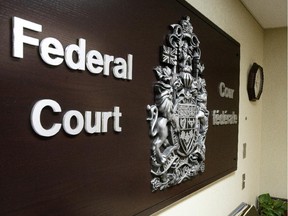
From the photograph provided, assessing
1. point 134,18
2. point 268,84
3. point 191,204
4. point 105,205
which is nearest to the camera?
point 105,205

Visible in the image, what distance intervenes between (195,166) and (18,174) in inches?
45.0

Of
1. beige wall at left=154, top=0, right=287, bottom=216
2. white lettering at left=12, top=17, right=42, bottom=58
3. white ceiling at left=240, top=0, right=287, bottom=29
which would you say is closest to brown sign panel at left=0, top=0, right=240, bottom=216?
white lettering at left=12, top=17, right=42, bottom=58

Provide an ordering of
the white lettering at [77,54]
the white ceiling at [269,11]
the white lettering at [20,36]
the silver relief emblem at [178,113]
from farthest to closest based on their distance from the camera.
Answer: the white ceiling at [269,11] → the silver relief emblem at [178,113] → the white lettering at [77,54] → the white lettering at [20,36]

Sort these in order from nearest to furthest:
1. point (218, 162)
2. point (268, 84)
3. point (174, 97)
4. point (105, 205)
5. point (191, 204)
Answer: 1. point (105, 205)
2. point (174, 97)
3. point (191, 204)
4. point (218, 162)
5. point (268, 84)

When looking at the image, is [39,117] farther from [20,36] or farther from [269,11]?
[269,11]

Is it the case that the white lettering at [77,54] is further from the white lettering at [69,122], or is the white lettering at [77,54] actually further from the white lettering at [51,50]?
the white lettering at [69,122]

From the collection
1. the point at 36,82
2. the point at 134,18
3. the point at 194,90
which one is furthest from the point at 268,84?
the point at 36,82

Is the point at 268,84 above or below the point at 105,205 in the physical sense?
above

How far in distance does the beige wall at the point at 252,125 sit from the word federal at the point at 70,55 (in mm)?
883

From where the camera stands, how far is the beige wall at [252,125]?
2061 millimetres

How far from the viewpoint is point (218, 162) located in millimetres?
2045

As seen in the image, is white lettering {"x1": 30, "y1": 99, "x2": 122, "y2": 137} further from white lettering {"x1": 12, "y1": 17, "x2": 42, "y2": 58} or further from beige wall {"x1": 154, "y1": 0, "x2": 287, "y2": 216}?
beige wall {"x1": 154, "y1": 0, "x2": 287, "y2": 216}

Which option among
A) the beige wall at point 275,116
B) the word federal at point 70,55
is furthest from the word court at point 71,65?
the beige wall at point 275,116

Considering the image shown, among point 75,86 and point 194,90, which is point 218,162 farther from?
point 75,86
